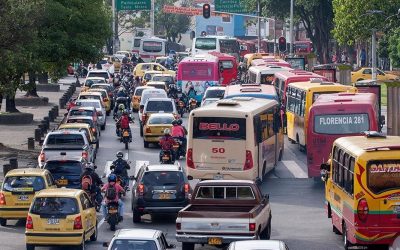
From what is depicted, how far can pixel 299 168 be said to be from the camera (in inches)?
Result: 1770

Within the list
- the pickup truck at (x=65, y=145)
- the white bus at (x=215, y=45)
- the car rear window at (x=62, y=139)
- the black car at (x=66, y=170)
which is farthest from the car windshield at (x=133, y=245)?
the white bus at (x=215, y=45)

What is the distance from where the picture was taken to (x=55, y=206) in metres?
27.4

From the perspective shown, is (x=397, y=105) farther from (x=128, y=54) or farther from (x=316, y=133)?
(x=128, y=54)

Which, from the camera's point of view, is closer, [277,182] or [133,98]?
[277,182]

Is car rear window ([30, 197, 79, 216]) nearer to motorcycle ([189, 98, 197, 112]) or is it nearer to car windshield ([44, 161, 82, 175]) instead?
car windshield ([44, 161, 82, 175])

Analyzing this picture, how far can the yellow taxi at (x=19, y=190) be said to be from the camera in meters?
31.0

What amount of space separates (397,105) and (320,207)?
16622 mm

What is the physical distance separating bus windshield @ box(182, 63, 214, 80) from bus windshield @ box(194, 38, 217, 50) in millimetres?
34383

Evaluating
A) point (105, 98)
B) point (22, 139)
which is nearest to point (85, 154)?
point (22, 139)

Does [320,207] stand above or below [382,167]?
below

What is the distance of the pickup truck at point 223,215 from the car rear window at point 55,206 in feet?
8.01

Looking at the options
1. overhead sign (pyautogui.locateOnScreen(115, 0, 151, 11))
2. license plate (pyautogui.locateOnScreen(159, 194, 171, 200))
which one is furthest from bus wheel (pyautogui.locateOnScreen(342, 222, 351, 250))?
overhead sign (pyautogui.locateOnScreen(115, 0, 151, 11))

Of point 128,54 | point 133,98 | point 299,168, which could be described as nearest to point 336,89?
point 299,168

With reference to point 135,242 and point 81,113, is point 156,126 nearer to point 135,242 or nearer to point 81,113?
point 81,113
